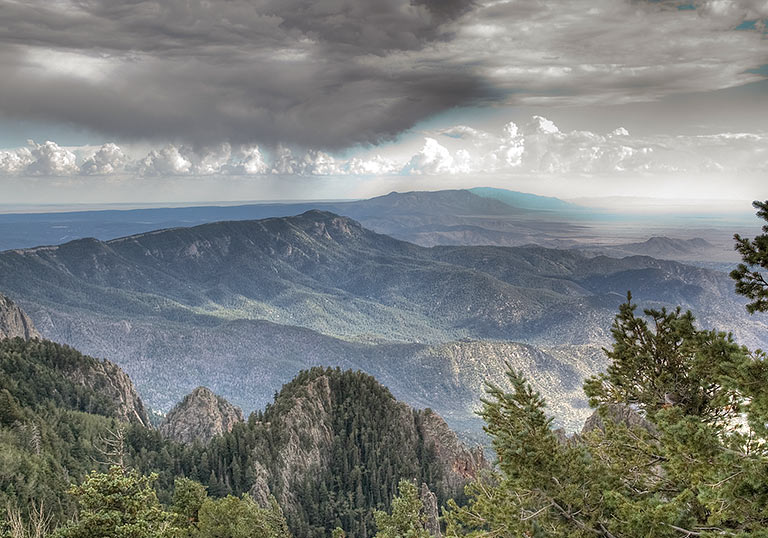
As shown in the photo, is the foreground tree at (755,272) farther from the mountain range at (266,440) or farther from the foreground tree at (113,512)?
the mountain range at (266,440)

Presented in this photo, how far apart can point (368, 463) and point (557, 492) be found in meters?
122

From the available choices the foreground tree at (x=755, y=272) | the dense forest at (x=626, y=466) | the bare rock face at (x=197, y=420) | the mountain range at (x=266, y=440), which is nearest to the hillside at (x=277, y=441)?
the mountain range at (x=266, y=440)

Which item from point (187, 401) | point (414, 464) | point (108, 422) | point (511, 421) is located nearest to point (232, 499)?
point (511, 421)

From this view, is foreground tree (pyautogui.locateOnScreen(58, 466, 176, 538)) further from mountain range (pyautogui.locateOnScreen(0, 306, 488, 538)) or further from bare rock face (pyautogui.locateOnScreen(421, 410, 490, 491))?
bare rock face (pyautogui.locateOnScreen(421, 410, 490, 491))

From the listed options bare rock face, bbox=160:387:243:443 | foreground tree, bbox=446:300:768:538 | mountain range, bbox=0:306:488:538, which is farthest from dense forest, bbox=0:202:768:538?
bare rock face, bbox=160:387:243:443

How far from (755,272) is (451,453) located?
13344 centimetres

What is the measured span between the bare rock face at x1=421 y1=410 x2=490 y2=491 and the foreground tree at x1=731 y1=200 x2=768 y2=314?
12481cm

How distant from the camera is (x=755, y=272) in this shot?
1816cm

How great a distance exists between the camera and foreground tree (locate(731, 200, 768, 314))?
58.6ft

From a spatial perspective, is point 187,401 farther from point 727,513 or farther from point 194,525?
point 727,513

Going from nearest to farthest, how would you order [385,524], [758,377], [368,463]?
1. [758,377]
2. [385,524]
3. [368,463]

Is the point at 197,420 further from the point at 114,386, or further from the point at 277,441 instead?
the point at 277,441

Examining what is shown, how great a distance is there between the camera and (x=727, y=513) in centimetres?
1505

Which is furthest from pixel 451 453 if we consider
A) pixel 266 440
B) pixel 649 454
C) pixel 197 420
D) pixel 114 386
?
pixel 649 454
